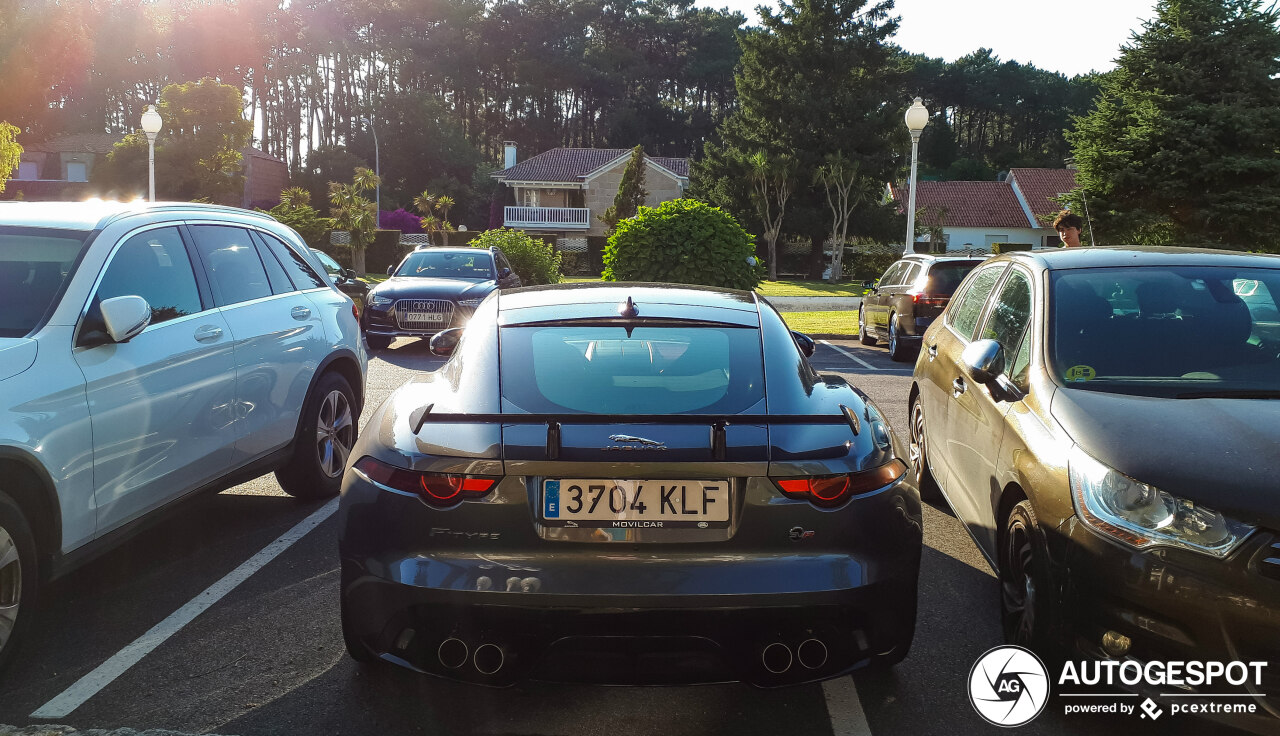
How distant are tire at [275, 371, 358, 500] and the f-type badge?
3413 mm

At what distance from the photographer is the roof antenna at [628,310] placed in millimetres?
3777

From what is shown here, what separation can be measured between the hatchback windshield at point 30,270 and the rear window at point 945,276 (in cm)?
1138

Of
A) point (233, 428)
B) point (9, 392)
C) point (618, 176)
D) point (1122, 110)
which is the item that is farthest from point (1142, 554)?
point (618, 176)

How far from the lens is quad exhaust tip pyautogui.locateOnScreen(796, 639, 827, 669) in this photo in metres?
3.03

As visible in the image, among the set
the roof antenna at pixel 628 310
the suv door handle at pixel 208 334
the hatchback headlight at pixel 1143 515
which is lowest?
the hatchback headlight at pixel 1143 515

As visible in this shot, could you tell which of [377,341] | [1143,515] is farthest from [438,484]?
[377,341]

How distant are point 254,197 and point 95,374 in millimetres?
72449

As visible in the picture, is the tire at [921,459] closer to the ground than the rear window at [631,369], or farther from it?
closer to the ground

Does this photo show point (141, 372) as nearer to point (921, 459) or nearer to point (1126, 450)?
point (1126, 450)

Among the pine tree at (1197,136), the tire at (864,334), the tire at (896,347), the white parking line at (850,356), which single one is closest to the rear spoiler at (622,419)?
the white parking line at (850,356)

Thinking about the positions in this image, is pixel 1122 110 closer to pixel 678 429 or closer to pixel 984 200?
pixel 678 429

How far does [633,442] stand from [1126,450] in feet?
5.29

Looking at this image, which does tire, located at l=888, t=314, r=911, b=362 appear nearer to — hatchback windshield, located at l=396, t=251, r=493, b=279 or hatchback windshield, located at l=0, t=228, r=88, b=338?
hatchback windshield, located at l=396, t=251, r=493, b=279

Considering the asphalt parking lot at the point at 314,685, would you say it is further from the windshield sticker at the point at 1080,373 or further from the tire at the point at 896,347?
the tire at the point at 896,347
